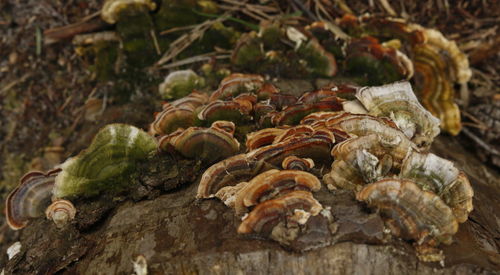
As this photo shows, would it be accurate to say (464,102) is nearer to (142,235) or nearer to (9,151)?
(142,235)

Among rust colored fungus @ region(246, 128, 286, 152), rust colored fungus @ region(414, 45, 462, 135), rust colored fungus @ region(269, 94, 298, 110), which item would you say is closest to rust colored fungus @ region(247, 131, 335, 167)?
rust colored fungus @ region(246, 128, 286, 152)

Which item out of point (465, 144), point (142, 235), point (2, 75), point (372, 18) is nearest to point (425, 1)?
point (372, 18)

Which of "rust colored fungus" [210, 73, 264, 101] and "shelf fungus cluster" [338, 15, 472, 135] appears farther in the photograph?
"shelf fungus cluster" [338, 15, 472, 135]

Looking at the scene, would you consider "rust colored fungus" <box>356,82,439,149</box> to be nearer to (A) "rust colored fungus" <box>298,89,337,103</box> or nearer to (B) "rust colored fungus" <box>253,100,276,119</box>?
(A) "rust colored fungus" <box>298,89,337,103</box>

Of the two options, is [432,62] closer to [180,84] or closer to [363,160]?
[363,160]

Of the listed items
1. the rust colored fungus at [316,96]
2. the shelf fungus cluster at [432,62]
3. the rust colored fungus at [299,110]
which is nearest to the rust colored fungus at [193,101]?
the rust colored fungus at [299,110]

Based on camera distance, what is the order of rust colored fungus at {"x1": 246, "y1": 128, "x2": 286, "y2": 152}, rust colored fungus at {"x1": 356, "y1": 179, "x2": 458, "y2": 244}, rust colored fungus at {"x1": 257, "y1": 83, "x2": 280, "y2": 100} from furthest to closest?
1. rust colored fungus at {"x1": 257, "y1": 83, "x2": 280, "y2": 100}
2. rust colored fungus at {"x1": 246, "y1": 128, "x2": 286, "y2": 152}
3. rust colored fungus at {"x1": 356, "y1": 179, "x2": 458, "y2": 244}
